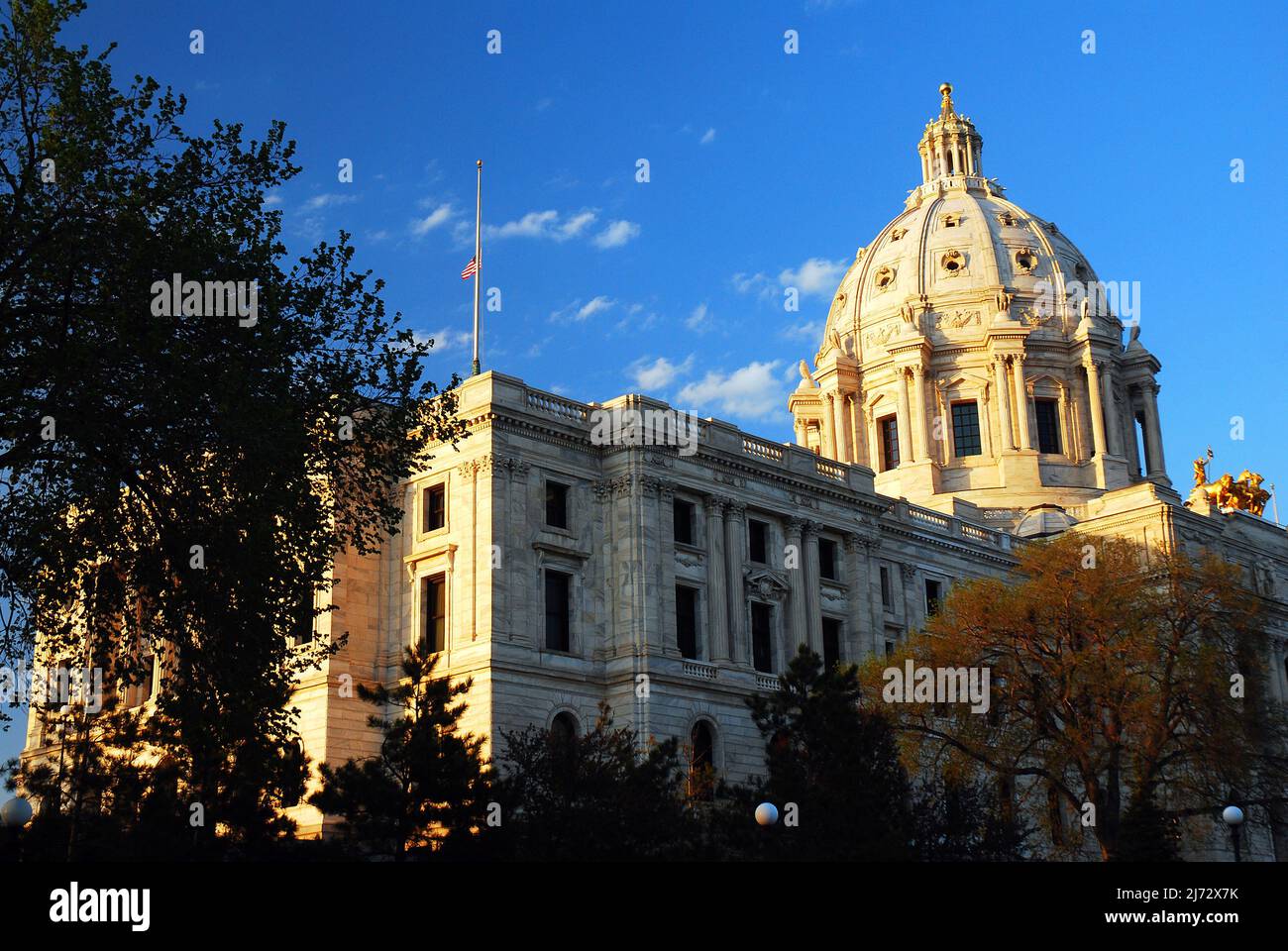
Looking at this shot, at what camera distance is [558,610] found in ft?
173

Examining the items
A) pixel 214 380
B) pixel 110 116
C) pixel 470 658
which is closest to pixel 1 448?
pixel 214 380

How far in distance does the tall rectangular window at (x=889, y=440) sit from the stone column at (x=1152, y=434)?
15228mm

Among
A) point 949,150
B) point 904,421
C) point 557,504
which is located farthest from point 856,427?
point 557,504

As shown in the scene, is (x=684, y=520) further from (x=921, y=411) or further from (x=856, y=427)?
(x=856, y=427)

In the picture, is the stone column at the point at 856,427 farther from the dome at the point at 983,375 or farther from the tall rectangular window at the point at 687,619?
the tall rectangular window at the point at 687,619

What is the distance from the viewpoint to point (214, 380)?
2791 centimetres

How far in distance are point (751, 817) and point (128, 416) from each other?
15489mm

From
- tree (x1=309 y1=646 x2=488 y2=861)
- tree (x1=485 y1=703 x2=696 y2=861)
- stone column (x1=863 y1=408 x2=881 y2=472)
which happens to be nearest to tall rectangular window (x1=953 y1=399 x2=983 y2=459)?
stone column (x1=863 y1=408 x2=881 y2=472)

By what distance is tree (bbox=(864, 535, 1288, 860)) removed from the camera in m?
47.8

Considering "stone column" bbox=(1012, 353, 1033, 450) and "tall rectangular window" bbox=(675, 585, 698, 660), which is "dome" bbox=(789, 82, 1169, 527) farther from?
"tall rectangular window" bbox=(675, 585, 698, 660)

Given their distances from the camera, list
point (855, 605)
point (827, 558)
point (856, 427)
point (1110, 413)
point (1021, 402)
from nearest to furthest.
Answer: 1. point (855, 605)
2. point (827, 558)
3. point (1021, 402)
4. point (1110, 413)
5. point (856, 427)

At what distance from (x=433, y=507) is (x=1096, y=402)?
51210mm

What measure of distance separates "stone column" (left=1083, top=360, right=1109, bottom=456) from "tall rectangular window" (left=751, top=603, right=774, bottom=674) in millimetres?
40895
